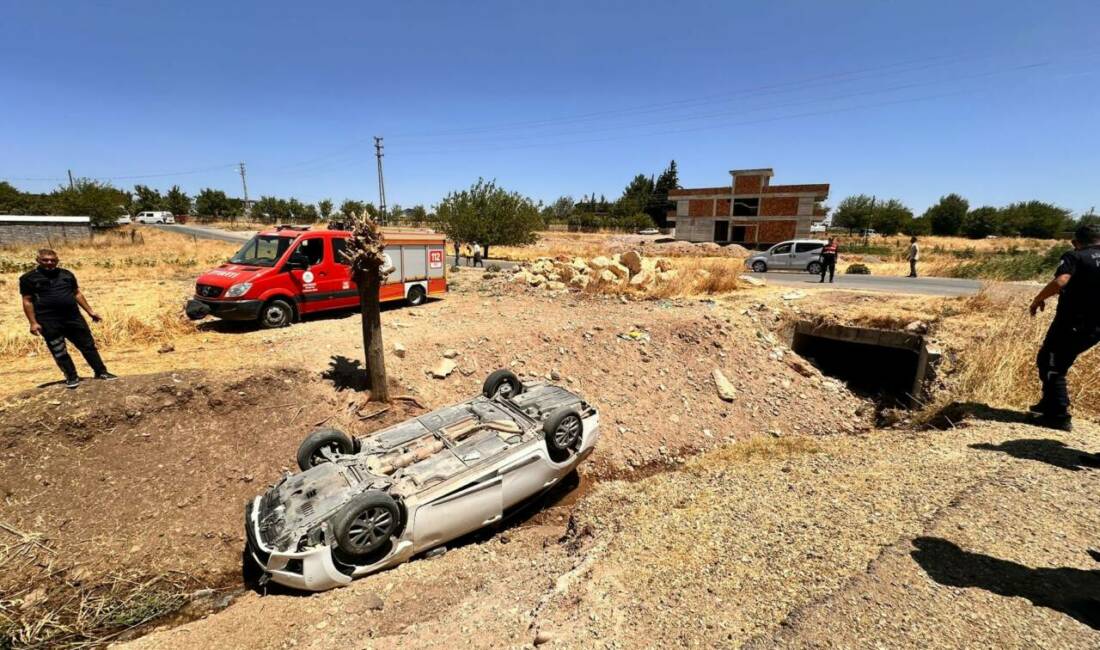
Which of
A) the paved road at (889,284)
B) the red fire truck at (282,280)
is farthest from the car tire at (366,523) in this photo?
the paved road at (889,284)

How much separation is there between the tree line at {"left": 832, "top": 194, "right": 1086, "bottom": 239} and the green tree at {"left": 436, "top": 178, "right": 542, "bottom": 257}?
2451 inches

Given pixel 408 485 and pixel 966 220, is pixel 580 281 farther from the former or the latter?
pixel 966 220

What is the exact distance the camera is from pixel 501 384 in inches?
258

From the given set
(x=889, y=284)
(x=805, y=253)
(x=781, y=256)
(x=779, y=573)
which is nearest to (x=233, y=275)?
(x=779, y=573)

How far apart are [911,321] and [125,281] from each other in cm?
2245

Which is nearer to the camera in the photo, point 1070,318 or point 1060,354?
point 1070,318

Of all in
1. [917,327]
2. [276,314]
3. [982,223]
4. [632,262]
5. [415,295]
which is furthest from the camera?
[982,223]

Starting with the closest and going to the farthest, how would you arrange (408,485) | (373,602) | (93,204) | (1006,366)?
1. (373,602)
2. (408,485)
3. (1006,366)
4. (93,204)

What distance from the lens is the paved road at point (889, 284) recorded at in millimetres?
14961

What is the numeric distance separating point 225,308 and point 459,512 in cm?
683

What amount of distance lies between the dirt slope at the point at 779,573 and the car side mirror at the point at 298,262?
6.62 meters

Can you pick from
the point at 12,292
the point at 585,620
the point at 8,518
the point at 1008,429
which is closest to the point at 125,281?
the point at 12,292

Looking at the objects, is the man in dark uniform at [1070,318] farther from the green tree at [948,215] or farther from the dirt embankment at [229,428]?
the green tree at [948,215]

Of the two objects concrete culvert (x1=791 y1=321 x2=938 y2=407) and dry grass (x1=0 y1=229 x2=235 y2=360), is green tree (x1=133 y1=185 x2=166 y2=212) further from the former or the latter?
concrete culvert (x1=791 y1=321 x2=938 y2=407)
